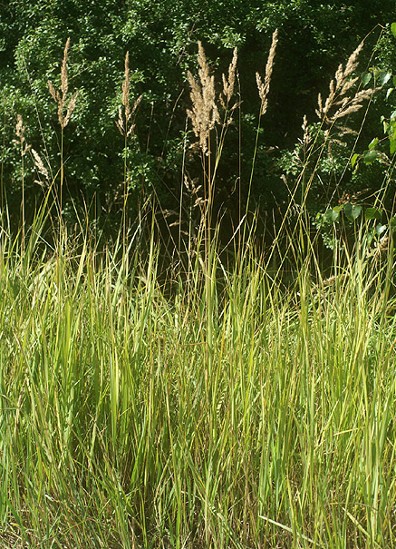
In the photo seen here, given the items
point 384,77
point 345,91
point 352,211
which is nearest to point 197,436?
point 345,91

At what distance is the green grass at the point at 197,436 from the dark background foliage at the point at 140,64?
4569 mm

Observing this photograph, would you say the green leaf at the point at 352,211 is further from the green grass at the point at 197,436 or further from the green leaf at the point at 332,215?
the green grass at the point at 197,436

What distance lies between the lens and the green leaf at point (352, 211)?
3244mm

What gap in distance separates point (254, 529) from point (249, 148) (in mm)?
6650

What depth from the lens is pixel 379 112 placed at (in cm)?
822

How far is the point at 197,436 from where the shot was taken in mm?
2354

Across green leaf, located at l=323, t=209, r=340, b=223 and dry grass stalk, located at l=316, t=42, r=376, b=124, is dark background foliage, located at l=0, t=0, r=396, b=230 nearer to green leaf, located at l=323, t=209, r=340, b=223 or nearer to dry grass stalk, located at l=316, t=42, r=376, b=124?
green leaf, located at l=323, t=209, r=340, b=223

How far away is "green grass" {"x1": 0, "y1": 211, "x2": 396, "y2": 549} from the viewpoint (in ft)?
7.14

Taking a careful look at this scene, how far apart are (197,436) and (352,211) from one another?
1309 millimetres

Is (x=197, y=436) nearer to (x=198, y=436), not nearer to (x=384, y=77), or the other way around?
(x=198, y=436)

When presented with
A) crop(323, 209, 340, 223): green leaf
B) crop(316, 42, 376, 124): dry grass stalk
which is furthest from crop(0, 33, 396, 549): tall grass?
crop(323, 209, 340, 223): green leaf

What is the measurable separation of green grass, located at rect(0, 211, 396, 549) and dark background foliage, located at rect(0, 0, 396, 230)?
4569 mm

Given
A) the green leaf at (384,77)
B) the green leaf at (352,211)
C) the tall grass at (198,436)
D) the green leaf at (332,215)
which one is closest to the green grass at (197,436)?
the tall grass at (198,436)

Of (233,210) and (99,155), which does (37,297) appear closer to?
(99,155)
